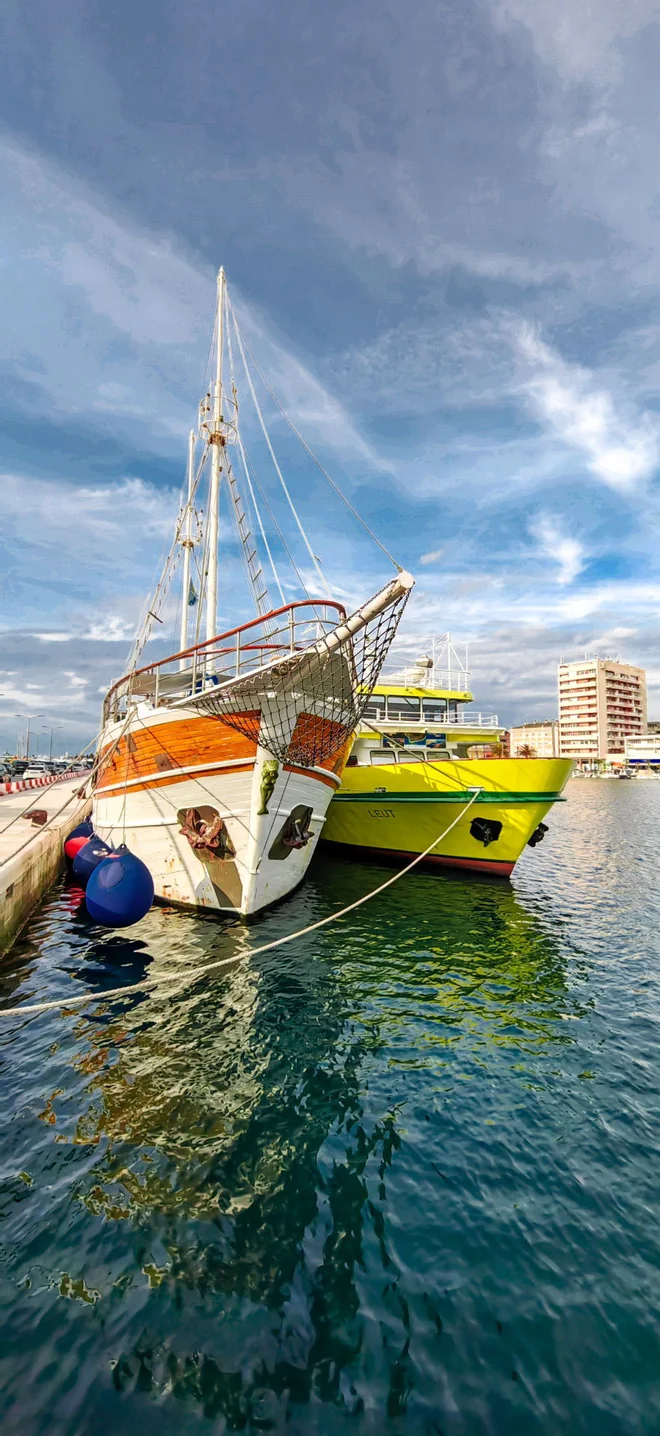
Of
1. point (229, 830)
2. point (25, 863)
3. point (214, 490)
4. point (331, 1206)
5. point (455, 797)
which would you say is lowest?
point (331, 1206)

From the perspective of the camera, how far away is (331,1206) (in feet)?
13.8

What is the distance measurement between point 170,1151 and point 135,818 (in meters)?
8.45

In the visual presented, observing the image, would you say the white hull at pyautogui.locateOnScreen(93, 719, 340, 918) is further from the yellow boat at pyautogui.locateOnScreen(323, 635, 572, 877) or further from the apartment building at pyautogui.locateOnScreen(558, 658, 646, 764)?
the apartment building at pyautogui.locateOnScreen(558, 658, 646, 764)

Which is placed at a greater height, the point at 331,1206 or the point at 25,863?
the point at 25,863

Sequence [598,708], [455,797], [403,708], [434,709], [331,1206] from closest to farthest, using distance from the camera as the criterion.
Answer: [331,1206], [455,797], [403,708], [434,709], [598,708]

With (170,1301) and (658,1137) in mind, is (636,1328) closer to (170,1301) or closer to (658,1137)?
(658,1137)

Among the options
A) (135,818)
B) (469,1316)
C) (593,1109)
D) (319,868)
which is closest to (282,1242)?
(469,1316)

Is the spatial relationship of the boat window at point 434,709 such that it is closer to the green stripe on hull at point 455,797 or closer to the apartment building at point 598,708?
the green stripe on hull at point 455,797

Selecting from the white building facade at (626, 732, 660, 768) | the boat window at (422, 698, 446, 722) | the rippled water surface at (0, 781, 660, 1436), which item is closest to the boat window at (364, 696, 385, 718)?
the boat window at (422, 698, 446, 722)

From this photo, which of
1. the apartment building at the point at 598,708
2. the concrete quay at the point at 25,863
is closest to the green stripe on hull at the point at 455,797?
the concrete quay at the point at 25,863

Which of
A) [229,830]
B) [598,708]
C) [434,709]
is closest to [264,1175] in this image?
[229,830]

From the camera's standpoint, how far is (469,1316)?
339 cm

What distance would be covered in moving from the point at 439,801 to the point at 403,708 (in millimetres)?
7540

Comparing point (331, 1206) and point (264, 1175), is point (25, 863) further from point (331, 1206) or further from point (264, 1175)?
point (331, 1206)
